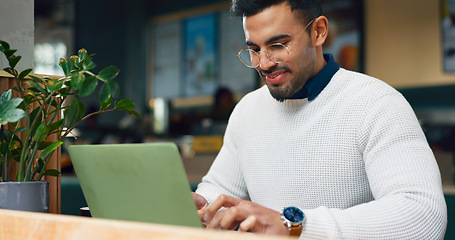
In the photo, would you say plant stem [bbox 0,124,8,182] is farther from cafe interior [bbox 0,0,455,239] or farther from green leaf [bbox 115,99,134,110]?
cafe interior [bbox 0,0,455,239]

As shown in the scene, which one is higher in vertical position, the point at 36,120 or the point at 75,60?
the point at 75,60

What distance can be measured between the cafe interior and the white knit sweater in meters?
1.50

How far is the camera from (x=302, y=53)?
1.31m

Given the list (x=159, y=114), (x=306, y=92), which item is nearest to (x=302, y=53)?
(x=306, y=92)

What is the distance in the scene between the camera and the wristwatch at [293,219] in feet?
3.06

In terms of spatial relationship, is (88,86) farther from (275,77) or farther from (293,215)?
(275,77)

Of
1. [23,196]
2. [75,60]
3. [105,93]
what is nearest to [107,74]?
[105,93]

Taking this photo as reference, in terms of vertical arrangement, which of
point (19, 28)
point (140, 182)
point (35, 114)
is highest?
point (19, 28)

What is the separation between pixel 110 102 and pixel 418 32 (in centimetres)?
331

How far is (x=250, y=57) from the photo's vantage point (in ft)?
4.57

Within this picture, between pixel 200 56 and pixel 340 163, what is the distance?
4024mm

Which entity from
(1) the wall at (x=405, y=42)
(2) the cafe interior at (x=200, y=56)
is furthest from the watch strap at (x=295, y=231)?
(1) the wall at (x=405, y=42)

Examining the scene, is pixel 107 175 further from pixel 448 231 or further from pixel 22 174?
pixel 448 231

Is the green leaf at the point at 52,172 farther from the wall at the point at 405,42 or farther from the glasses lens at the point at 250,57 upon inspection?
the wall at the point at 405,42
